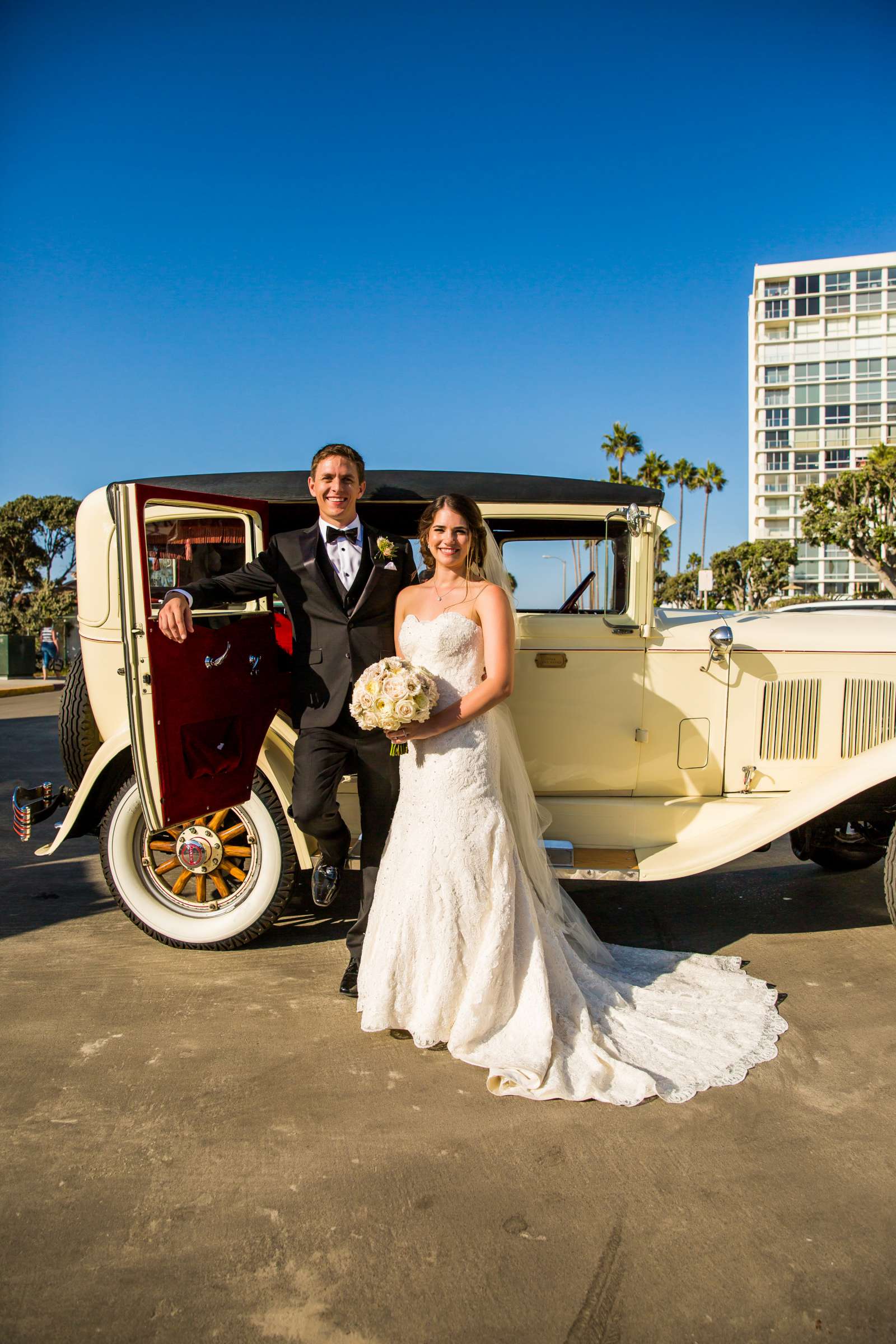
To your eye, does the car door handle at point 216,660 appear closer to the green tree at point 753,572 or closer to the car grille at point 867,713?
the car grille at point 867,713

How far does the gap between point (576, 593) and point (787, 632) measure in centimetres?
103

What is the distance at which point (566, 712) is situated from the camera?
3842mm

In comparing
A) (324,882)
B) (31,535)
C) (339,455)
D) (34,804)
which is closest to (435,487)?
(339,455)

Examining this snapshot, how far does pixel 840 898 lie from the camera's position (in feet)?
15.3

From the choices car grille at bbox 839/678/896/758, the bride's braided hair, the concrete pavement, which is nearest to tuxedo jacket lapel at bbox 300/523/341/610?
the bride's braided hair

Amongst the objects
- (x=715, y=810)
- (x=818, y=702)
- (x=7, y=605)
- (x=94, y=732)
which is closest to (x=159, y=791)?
(x=94, y=732)

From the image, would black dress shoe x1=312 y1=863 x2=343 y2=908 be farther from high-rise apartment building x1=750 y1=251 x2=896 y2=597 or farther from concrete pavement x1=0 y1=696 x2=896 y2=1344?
high-rise apartment building x1=750 y1=251 x2=896 y2=597

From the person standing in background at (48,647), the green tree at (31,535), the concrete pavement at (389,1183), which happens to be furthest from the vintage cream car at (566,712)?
the green tree at (31,535)

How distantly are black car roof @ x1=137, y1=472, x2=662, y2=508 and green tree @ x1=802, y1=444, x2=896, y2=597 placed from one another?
3963 cm

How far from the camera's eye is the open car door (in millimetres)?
3189

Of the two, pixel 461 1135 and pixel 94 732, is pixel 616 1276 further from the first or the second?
pixel 94 732

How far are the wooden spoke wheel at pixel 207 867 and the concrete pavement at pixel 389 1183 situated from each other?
22 centimetres

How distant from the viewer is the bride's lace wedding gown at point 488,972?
110 inches

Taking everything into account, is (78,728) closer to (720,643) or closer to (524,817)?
(524,817)
